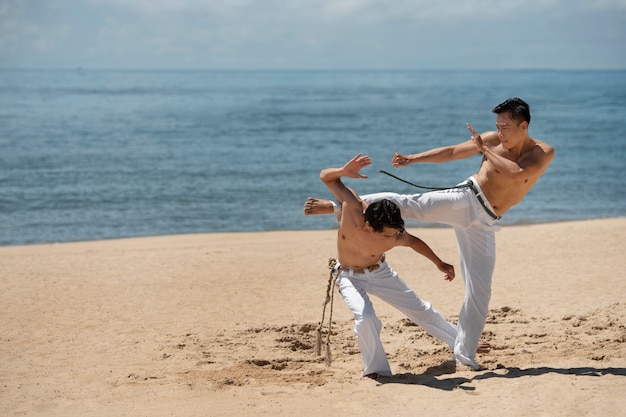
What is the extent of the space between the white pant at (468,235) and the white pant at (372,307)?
293 mm

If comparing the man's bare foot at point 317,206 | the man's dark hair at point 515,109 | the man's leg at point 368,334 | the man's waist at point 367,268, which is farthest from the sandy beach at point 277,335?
the man's dark hair at point 515,109

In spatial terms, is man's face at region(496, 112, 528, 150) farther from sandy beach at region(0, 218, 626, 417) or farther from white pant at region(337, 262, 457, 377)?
sandy beach at region(0, 218, 626, 417)

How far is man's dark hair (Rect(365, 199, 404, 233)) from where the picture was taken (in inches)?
250

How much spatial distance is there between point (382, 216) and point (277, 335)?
2727 millimetres

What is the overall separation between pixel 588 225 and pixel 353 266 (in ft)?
30.2

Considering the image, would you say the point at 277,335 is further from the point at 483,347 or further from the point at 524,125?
the point at 524,125

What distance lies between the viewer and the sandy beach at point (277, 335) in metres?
6.10

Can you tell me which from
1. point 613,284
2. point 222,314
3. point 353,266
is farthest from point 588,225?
point 353,266

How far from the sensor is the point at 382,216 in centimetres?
634

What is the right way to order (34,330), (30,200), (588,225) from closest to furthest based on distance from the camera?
(34,330) < (588,225) < (30,200)

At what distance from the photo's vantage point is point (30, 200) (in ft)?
70.5

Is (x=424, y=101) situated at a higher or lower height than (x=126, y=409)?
higher

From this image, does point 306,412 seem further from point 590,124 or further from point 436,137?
point 590,124

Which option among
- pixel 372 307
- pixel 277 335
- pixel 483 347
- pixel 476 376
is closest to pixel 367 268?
pixel 372 307
